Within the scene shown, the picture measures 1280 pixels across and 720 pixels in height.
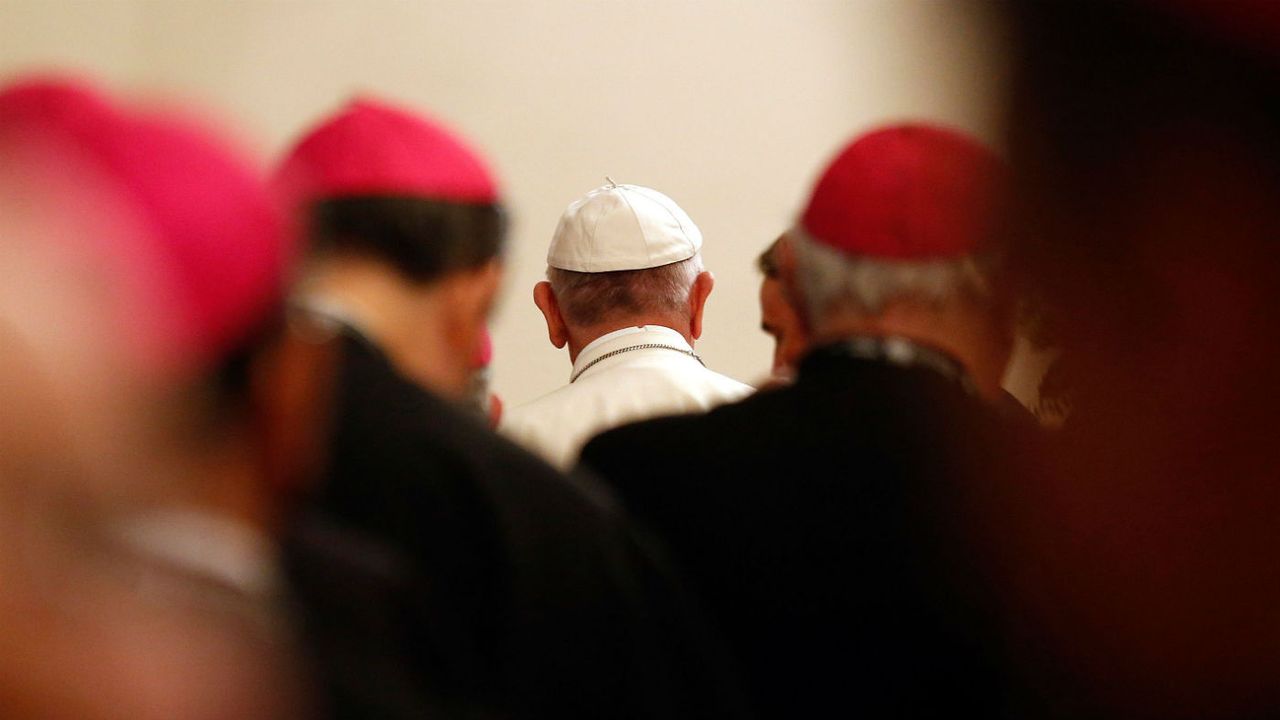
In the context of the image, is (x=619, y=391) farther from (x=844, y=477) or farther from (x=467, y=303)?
(x=844, y=477)

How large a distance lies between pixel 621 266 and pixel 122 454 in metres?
2.59

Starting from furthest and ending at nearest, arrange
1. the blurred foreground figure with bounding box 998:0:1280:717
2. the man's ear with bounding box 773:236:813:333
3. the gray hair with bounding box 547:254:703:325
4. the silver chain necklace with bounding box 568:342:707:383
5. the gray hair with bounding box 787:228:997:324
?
the gray hair with bounding box 547:254:703:325 < the silver chain necklace with bounding box 568:342:707:383 < the man's ear with bounding box 773:236:813:333 < the gray hair with bounding box 787:228:997:324 < the blurred foreground figure with bounding box 998:0:1280:717

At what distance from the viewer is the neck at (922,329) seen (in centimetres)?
167

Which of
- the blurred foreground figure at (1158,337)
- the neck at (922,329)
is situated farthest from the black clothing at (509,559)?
the blurred foreground figure at (1158,337)

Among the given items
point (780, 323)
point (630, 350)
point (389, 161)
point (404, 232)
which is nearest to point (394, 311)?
point (404, 232)

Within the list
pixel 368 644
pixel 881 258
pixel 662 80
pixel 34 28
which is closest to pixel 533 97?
pixel 662 80

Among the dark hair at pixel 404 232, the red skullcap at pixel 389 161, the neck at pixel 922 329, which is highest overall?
the red skullcap at pixel 389 161

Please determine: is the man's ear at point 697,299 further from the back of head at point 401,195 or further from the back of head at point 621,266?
the back of head at point 401,195

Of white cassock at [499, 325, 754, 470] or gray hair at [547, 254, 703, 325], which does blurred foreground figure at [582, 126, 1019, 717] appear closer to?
white cassock at [499, 325, 754, 470]

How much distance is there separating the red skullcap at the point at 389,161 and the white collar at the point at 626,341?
0.93 m

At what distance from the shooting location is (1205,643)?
390 millimetres

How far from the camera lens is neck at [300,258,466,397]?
5.31ft

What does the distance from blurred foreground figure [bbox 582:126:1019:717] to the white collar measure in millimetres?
902

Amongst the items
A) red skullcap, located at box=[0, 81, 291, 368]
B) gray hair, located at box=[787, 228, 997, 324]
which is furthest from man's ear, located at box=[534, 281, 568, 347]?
red skullcap, located at box=[0, 81, 291, 368]
